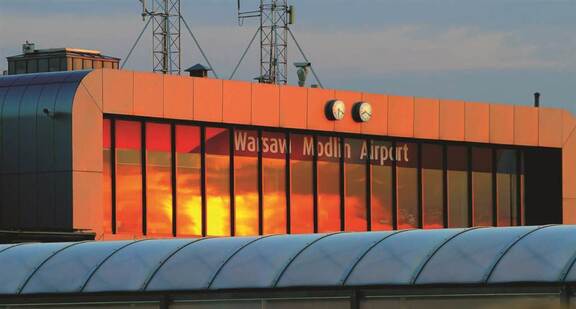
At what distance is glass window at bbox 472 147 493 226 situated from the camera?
241ft

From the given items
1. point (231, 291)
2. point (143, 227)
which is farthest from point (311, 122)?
point (231, 291)

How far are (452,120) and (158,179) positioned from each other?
1496 centimetres

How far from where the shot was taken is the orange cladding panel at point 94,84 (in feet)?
192

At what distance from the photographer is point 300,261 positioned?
38.8 m

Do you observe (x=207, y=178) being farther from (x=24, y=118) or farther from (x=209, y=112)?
(x=24, y=118)

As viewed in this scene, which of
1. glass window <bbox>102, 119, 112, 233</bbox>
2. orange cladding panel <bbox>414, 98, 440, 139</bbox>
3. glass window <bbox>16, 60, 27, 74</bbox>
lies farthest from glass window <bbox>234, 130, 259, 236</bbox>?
glass window <bbox>16, 60, 27, 74</bbox>

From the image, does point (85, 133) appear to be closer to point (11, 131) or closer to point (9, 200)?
point (11, 131)

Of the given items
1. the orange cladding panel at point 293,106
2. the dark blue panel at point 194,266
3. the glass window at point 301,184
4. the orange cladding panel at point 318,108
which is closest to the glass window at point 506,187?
the orange cladding panel at point 318,108

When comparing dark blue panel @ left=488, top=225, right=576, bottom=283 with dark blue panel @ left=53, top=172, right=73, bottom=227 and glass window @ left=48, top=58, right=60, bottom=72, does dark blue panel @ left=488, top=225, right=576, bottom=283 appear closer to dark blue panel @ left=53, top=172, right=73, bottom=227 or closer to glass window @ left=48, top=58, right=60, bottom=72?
dark blue panel @ left=53, top=172, right=73, bottom=227

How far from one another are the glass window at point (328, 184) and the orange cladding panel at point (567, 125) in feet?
42.1

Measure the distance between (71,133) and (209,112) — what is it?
6414 millimetres

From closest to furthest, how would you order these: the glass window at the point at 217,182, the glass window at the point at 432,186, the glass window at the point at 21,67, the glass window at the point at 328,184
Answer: the glass window at the point at 217,182
the glass window at the point at 328,184
the glass window at the point at 21,67
the glass window at the point at 432,186

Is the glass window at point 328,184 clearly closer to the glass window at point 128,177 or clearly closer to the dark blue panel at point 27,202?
the glass window at point 128,177

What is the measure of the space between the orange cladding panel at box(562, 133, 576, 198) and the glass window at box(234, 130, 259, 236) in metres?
16.5
